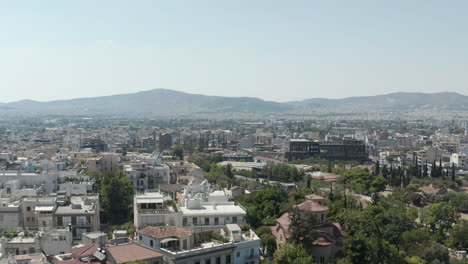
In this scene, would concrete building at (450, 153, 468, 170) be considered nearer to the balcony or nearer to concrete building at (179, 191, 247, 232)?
concrete building at (179, 191, 247, 232)

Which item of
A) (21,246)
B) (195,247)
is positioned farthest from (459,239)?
(21,246)

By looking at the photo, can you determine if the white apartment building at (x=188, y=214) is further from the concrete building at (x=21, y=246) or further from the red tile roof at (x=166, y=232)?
the concrete building at (x=21, y=246)

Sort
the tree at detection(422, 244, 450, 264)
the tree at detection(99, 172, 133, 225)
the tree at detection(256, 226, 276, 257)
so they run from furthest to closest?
the tree at detection(99, 172, 133, 225)
the tree at detection(422, 244, 450, 264)
the tree at detection(256, 226, 276, 257)

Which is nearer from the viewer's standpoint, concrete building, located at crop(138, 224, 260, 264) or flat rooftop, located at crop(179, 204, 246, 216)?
concrete building, located at crop(138, 224, 260, 264)

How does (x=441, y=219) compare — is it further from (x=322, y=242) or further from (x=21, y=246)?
(x=21, y=246)

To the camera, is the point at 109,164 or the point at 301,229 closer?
the point at 301,229

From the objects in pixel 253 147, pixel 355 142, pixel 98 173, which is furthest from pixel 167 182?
pixel 253 147

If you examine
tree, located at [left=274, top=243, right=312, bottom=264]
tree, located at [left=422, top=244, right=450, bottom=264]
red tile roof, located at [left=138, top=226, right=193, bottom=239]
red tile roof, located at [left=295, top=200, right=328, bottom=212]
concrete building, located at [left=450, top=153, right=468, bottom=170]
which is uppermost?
red tile roof, located at [left=138, top=226, right=193, bottom=239]

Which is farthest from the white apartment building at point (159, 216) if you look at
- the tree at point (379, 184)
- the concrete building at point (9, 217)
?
the tree at point (379, 184)

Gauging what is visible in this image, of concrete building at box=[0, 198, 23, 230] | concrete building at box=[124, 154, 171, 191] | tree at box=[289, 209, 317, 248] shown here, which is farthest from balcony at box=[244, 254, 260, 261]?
concrete building at box=[124, 154, 171, 191]

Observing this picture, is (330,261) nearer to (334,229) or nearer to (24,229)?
(334,229)
